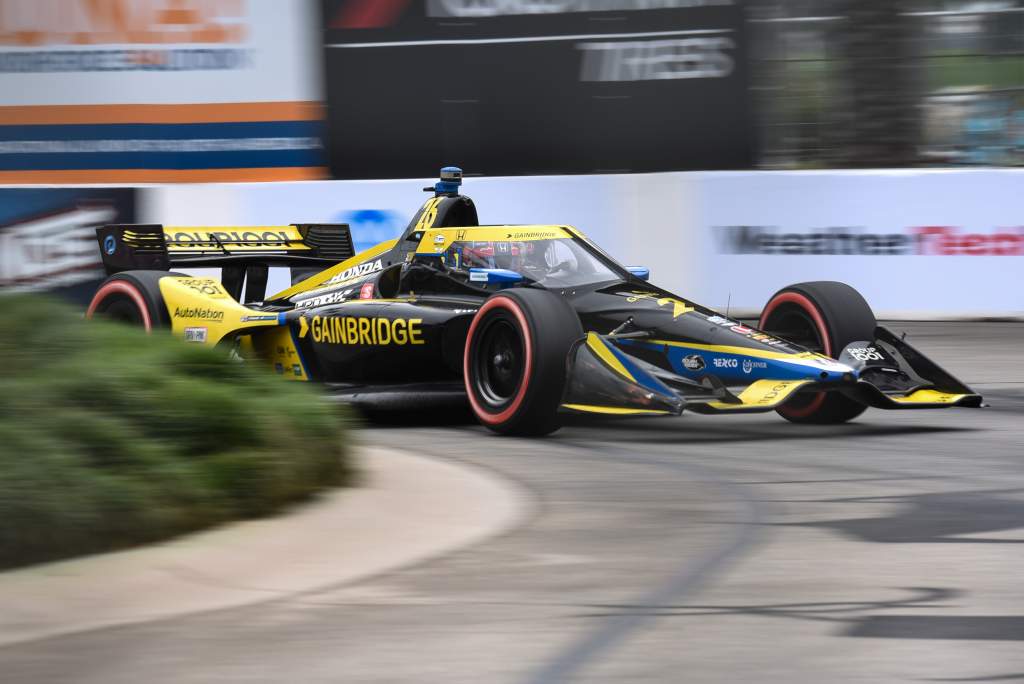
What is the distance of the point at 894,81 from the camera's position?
51.6 feet

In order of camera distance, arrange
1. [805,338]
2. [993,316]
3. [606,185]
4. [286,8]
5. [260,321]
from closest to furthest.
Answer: [805,338] → [260,321] → [993,316] → [606,185] → [286,8]

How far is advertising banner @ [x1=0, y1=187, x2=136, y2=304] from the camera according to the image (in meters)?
15.5

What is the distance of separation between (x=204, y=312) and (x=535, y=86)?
6.92 metres

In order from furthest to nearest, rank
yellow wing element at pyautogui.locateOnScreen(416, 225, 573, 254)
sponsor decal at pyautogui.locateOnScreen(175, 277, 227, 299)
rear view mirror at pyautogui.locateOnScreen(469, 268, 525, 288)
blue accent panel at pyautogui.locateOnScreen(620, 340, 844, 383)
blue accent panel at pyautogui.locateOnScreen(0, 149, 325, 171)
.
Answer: blue accent panel at pyautogui.locateOnScreen(0, 149, 325, 171), sponsor decal at pyautogui.locateOnScreen(175, 277, 227, 299), yellow wing element at pyautogui.locateOnScreen(416, 225, 573, 254), rear view mirror at pyautogui.locateOnScreen(469, 268, 525, 288), blue accent panel at pyautogui.locateOnScreen(620, 340, 844, 383)

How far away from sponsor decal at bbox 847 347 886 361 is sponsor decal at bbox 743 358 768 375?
2.60 feet

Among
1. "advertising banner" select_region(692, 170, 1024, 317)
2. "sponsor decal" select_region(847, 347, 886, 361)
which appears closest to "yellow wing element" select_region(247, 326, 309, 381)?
"sponsor decal" select_region(847, 347, 886, 361)

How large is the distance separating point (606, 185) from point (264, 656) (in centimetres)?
1100

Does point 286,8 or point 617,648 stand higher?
point 286,8

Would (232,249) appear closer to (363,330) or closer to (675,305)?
(363,330)

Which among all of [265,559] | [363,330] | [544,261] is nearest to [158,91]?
[363,330]

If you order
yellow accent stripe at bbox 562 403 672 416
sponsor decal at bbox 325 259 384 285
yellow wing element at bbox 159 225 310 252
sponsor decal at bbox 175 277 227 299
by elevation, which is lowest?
yellow accent stripe at bbox 562 403 672 416

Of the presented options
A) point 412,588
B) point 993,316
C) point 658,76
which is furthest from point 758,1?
point 412,588

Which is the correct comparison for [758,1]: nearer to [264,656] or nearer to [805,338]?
[805,338]

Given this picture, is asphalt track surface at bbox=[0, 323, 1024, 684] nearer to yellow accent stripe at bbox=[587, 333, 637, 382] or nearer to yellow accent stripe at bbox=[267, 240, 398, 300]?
yellow accent stripe at bbox=[587, 333, 637, 382]
